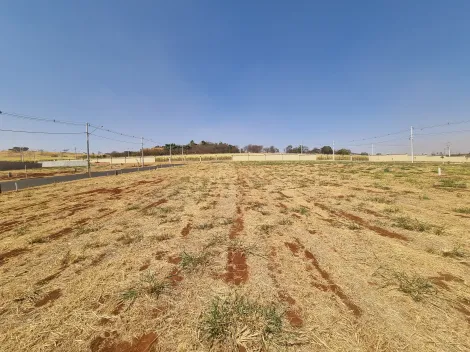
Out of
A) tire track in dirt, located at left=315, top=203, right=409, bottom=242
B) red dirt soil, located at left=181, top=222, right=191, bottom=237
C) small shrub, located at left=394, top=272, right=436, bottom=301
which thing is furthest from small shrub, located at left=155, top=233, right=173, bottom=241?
tire track in dirt, located at left=315, top=203, right=409, bottom=242

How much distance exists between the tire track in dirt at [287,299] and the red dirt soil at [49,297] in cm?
383

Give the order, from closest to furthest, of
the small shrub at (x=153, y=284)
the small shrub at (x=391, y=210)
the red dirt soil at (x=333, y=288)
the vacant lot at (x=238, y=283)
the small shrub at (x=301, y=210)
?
the vacant lot at (x=238, y=283), the red dirt soil at (x=333, y=288), the small shrub at (x=153, y=284), the small shrub at (x=391, y=210), the small shrub at (x=301, y=210)

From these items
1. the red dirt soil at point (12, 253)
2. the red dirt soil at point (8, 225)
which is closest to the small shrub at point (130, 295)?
the red dirt soil at point (12, 253)

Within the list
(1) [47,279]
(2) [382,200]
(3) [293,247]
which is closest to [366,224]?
(3) [293,247]

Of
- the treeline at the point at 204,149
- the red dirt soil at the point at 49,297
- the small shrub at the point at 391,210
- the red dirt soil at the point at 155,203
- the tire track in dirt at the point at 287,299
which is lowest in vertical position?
the tire track in dirt at the point at 287,299

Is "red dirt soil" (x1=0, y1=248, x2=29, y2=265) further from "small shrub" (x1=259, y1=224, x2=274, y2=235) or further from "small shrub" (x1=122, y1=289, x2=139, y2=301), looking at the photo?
"small shrub" (x1=259, y1=224, x2=274, y2=235)

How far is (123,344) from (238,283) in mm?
1918

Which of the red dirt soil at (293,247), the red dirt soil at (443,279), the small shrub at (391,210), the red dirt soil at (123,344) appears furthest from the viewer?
the small shrub at (391,210)

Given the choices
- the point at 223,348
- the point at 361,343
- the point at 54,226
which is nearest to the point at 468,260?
the point at 361,343

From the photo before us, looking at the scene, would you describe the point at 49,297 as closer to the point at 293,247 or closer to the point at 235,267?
the point at 235,267

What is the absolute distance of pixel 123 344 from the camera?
2592 mm

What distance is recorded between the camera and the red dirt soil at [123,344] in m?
2.52

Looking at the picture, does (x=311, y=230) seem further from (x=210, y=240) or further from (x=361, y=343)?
(x=361, y=343)

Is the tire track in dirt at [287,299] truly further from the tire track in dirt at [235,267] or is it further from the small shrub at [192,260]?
the small shrub at [192,260]
